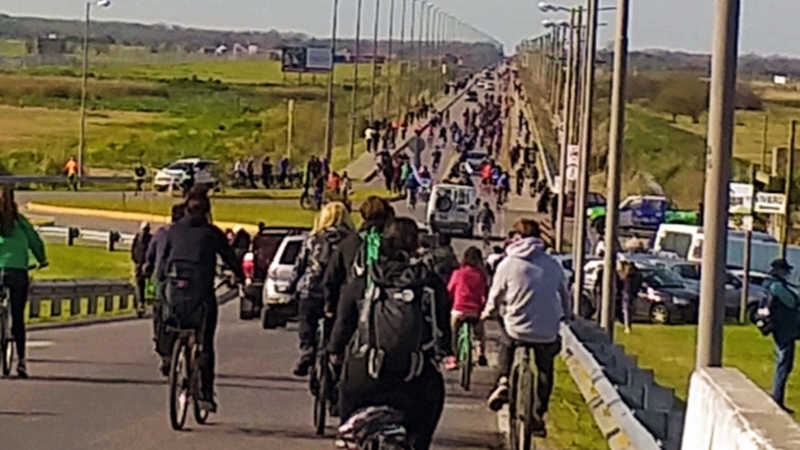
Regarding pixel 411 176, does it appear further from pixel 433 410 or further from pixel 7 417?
pixel 433 410

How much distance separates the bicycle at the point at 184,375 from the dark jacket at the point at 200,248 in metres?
0.42

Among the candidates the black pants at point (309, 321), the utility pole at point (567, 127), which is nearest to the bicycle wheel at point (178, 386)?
the black pants at point (309, 321)

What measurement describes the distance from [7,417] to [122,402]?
57.7 inches

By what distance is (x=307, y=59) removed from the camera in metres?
106

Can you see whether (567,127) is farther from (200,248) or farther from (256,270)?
(200,248)

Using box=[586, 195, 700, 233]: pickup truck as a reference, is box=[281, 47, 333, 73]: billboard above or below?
above

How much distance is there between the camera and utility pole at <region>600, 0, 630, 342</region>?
24.1 m

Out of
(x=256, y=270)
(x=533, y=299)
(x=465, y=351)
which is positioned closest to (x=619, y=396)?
(x=533, y=299)

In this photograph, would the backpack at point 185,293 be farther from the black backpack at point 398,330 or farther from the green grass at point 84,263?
the green grass at point 84,263

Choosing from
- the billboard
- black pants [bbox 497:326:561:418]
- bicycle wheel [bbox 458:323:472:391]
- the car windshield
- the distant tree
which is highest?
the billboard

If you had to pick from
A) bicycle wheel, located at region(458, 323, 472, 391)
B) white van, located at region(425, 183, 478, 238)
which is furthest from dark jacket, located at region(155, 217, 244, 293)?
white van, located at region(425, 183, 478, 238)

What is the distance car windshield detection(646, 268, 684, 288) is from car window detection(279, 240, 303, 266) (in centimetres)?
1637

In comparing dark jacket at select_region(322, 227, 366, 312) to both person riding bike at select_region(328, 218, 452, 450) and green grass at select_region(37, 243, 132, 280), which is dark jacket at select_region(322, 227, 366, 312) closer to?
person riding bike at select_region(328, 218, 452, 450)

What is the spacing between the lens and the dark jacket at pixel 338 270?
12.7 m
